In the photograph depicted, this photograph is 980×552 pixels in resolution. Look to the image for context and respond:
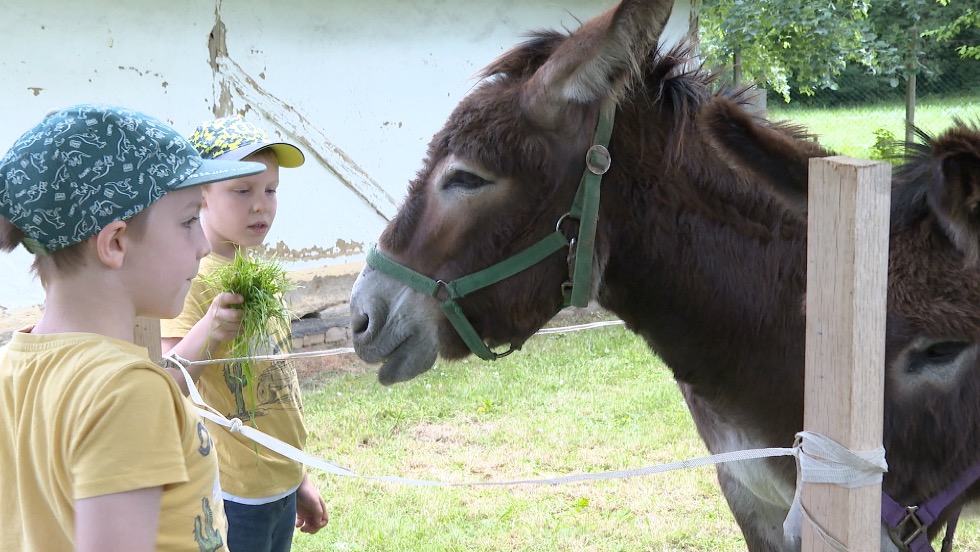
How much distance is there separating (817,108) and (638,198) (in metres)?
17.1

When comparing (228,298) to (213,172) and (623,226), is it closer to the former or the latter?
(213,172)

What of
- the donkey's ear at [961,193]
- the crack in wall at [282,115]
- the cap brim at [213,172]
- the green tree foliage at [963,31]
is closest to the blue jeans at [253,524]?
the cap brim at [213,172]

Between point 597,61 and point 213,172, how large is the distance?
104cm

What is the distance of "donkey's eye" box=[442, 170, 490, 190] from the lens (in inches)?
88.1

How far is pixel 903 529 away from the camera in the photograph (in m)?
1.90

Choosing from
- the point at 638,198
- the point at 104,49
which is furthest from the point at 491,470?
the point at 104,49

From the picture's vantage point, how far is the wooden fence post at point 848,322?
1305mm

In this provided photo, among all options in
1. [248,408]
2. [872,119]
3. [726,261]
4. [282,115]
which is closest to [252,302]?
[248,408]

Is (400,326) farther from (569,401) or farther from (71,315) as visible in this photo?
(569,401)

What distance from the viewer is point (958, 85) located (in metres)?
15.4

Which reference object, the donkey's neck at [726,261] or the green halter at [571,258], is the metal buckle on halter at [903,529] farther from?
the green halter at [571,258]

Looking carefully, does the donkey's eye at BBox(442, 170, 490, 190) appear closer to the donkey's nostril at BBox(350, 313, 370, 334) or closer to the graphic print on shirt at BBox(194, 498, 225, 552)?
the donkey's nostril at BBox(350, 313, 370, 334)

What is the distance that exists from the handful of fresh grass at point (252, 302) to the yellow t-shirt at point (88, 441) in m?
0.90

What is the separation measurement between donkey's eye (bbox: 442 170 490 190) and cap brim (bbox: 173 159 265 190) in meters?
0.70
